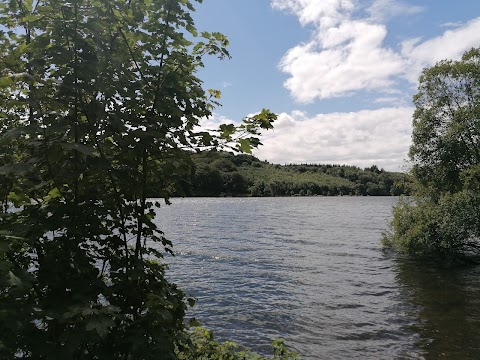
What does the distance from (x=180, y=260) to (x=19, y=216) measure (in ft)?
80.5

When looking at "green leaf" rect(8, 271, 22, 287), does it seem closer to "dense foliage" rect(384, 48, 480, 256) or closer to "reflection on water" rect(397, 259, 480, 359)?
"reflection on water" rect(397, 259, 480, 359)

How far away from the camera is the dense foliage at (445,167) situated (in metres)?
23.6

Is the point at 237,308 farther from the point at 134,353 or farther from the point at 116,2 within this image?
the point at 116,2

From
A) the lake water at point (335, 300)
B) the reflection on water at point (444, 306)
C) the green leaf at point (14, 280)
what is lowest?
the lake water at point (335, 300)

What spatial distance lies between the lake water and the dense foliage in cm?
216

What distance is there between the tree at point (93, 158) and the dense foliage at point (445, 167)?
77.8 feet

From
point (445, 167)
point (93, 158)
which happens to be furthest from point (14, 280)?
point (445, 167)

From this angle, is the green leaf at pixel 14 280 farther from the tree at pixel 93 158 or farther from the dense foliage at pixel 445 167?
the dense foliage at pixel 445 167

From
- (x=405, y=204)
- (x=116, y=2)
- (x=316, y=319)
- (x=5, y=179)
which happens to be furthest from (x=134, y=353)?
(x=405, y=204)

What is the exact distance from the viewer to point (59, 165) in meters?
3.99

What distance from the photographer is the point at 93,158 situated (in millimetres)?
3689

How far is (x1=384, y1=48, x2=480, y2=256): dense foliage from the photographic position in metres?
23.6

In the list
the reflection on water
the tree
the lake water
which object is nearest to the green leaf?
the tree

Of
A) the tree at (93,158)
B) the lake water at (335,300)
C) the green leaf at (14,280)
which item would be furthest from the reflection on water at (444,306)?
the green leaf at (14,280)
